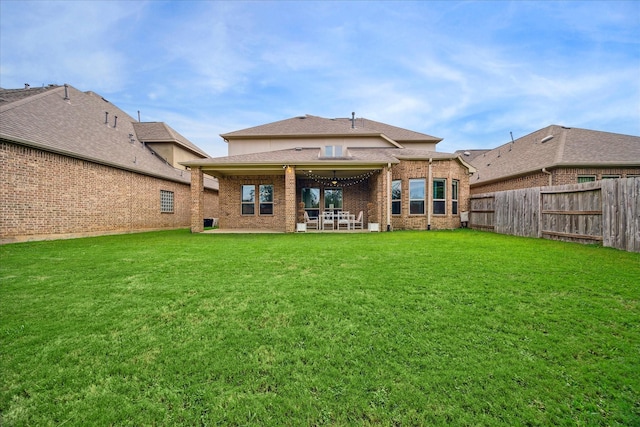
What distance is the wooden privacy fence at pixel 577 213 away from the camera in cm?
693

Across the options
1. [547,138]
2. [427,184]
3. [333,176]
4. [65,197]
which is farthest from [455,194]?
[65,197]

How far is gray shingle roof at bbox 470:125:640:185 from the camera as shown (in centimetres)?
1337

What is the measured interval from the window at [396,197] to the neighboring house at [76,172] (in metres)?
13.1

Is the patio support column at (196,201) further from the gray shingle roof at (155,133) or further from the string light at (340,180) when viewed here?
the gray shingle roof at (155,133)

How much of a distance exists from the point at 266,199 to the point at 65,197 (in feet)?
28.4

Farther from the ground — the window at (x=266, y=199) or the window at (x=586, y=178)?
the window at (x=586, y=178)

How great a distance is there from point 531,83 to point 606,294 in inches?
880

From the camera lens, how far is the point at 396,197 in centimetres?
1414

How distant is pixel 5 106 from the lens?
32.3 ft

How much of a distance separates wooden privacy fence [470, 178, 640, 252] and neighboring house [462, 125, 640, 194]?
4151mm

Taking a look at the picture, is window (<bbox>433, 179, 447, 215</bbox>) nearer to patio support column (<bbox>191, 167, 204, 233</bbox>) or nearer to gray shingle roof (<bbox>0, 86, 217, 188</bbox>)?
patio support column (<bbox>191, 167, 204, 233</bbox>)

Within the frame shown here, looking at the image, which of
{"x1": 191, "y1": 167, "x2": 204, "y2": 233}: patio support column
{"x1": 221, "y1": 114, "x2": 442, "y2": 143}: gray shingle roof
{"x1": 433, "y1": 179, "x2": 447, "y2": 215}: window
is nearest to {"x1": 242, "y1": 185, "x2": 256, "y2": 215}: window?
{"x1": 191, "y1": 167, "x2": 204, "y2": 233}: patio support column

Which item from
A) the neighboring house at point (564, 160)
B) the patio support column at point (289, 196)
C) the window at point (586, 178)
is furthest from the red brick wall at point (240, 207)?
the window at point (586, 178)

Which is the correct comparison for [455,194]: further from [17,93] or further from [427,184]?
[17,93]
